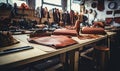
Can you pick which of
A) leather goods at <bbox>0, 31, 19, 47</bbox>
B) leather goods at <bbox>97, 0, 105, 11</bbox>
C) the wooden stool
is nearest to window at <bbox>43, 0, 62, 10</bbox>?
leather goods at <bbox>97, 0, 105, 11</bbox>

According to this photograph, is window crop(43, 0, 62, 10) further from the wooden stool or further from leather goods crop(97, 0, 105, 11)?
the wooden stool

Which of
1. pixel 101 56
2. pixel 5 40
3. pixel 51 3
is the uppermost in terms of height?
pixel 51 3

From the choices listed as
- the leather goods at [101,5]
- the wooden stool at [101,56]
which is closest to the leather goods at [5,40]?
Answer: the wooden stool at [101,56]

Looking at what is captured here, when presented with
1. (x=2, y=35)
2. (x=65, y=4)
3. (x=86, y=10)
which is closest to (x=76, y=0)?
(x=65, y=4)

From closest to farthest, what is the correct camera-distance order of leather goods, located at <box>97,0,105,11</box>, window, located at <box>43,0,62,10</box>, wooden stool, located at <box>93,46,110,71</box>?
wooden stool, located at <box>93,46,110,71</box> → window, located at <box>43,0,62,10</box> → leather goods, located at <box>97,0,105,11</box>

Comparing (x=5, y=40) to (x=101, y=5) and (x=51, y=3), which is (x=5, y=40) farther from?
(x=101, y=5)

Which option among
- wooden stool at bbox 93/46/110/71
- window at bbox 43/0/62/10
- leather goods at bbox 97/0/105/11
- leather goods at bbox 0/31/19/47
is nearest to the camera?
leather goods at bbox 0/31/19/47

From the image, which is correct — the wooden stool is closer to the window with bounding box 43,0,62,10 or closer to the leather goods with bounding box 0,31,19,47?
the leather goods with bounding box 0,31,19,47

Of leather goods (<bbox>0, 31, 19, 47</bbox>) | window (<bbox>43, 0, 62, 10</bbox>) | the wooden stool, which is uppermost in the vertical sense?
window (<bbox>43, 0, 62, 10</bbox>)

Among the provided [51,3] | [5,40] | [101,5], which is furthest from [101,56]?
[101,5]

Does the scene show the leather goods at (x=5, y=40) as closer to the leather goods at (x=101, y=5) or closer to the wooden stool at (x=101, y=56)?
the wooden stool at (x=101, y=56)

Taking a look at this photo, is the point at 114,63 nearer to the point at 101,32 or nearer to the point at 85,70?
the point at 85,70

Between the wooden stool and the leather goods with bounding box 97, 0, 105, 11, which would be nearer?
the wooden stool

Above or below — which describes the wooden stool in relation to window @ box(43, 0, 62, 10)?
below
